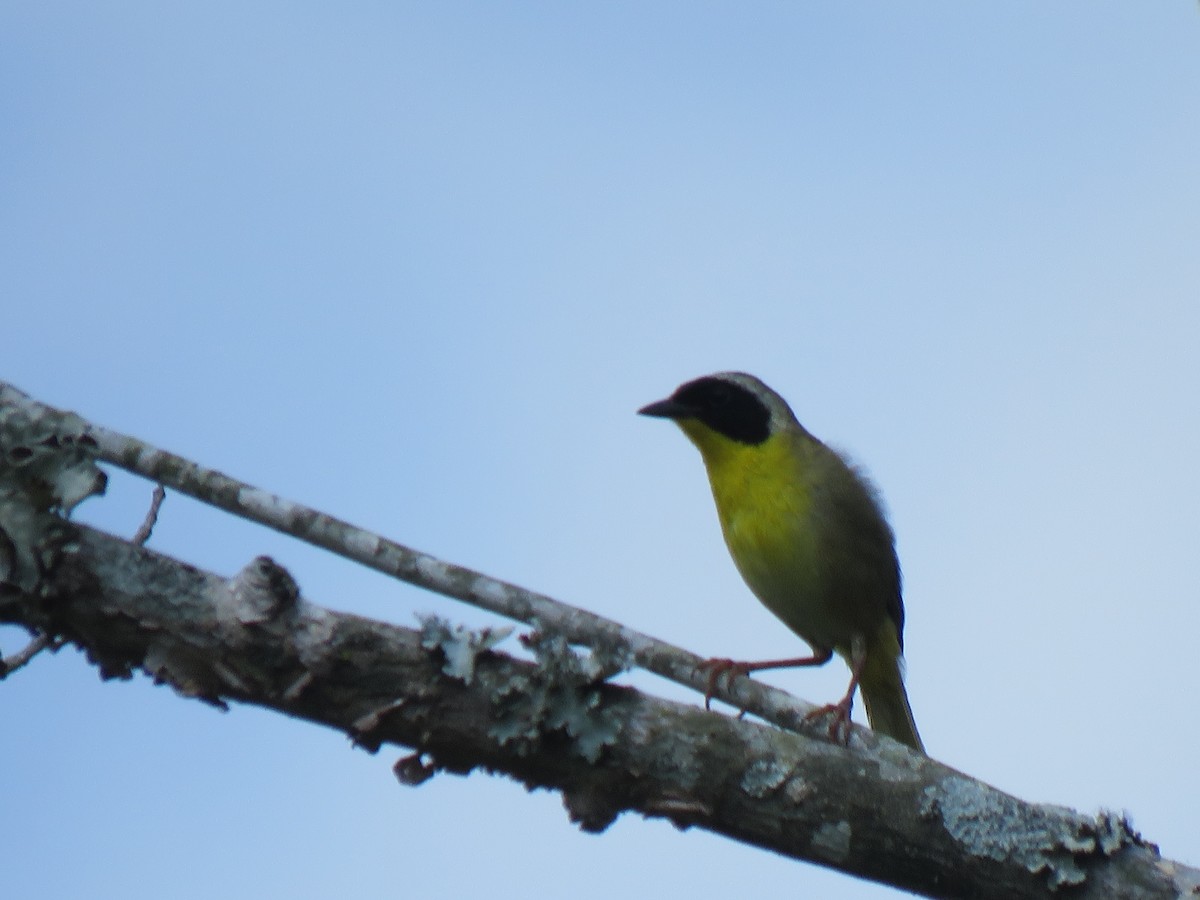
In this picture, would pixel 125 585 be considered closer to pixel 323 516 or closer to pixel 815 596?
pixel 323 516

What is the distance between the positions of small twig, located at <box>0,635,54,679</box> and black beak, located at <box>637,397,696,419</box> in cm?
420

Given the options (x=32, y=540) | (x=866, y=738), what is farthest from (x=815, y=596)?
(x=32, y=540)

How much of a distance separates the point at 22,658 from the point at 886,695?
4842 millimetres

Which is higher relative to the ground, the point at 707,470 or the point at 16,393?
the point at 707,470

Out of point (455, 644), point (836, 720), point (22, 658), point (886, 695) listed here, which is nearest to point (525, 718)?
point (455, 644)

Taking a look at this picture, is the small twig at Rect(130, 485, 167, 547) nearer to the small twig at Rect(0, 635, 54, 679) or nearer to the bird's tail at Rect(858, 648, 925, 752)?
the small twig at Rect(0, 635, 54, 679)

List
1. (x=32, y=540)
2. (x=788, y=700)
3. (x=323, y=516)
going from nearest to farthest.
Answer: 1. (x=32, y=540)
2. (x=323, y=516)
3. (x=788, y=700)

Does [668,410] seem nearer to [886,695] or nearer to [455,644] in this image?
[886,695]

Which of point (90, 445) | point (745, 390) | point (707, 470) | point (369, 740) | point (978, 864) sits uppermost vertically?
point (745, 390)

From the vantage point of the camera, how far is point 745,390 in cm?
689

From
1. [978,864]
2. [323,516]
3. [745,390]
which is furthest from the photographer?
[745,390]

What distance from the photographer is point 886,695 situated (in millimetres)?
6805

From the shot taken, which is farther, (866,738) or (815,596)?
(815,596)

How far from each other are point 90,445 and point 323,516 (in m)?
1.18
